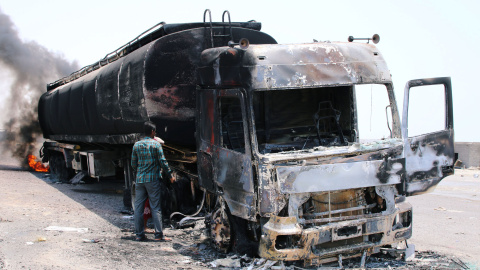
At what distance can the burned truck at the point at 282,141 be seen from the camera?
544cm

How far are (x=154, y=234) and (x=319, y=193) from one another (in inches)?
124

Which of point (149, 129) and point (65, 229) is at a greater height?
point (149, 129)

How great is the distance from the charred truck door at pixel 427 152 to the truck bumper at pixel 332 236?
40cm

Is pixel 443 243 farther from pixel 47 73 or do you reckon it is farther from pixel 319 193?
pixel 47 73

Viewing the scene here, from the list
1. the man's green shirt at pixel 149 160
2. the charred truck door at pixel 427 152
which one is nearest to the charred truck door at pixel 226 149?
the man's green shirt at pixel 149 160

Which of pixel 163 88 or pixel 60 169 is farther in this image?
pixel 60 169

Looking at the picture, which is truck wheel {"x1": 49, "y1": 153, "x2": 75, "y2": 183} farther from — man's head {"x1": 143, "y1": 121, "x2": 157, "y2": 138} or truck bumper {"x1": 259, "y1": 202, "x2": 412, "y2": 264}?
truck bumper {"x1": 259, "y1": 202, "x2": 412, "y2": 264}

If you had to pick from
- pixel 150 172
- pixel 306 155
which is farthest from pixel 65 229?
pixel 306 155

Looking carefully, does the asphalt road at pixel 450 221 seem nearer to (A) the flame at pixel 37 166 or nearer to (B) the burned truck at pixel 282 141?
(B) the burned truck at pixel 282 141

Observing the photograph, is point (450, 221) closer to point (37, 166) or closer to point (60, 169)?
point (60, 169)

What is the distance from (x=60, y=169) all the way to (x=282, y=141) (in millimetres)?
11606

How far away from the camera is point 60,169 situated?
16500 mm

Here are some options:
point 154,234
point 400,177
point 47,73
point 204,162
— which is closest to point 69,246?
point 154,234

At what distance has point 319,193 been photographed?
554 centimetres
